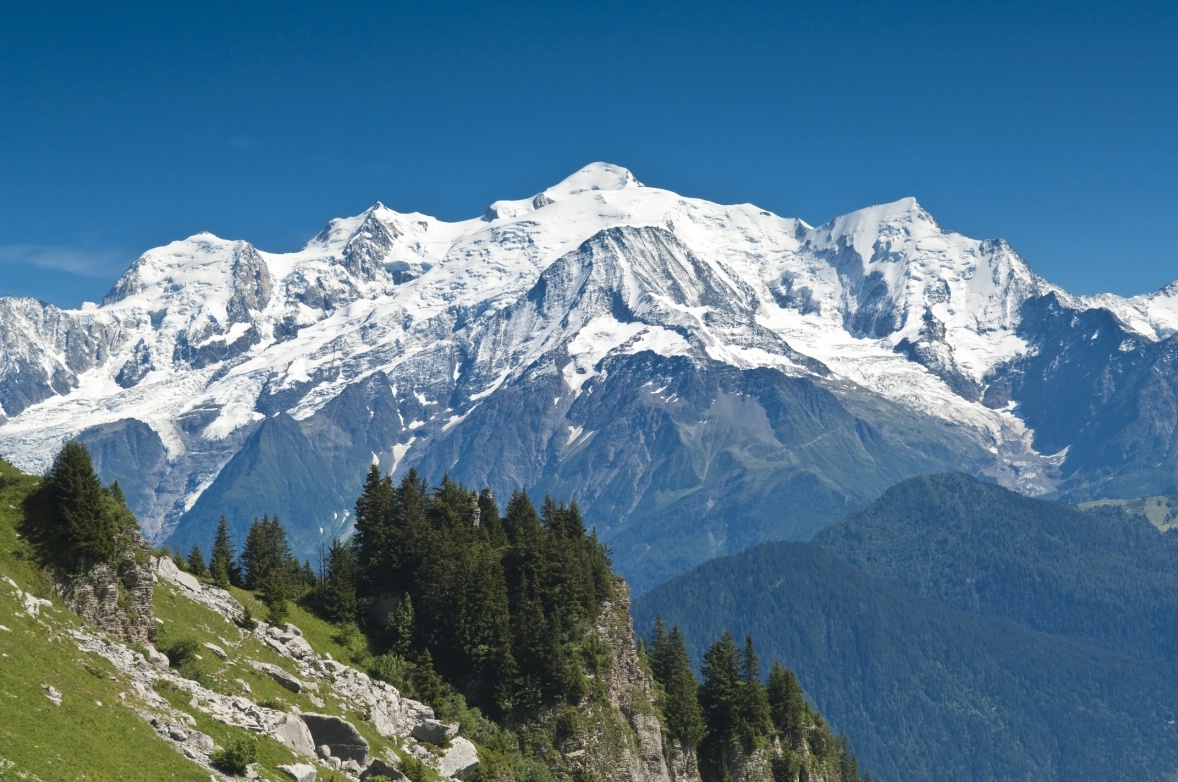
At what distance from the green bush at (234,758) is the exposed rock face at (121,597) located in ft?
35.4

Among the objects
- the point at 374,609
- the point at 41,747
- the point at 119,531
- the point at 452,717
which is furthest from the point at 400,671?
the point at 41,747

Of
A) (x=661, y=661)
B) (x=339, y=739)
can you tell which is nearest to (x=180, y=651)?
(x=339, y=739)

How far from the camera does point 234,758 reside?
54625 mm

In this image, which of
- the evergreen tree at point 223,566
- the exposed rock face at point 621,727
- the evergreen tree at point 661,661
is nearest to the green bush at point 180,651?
the evergreen tree at point 223,566

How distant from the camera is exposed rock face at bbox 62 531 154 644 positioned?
62156 mm

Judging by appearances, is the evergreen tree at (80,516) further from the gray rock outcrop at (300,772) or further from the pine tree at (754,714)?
the pine tree at (754,714)

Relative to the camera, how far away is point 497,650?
301ft

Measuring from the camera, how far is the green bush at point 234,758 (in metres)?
54.5

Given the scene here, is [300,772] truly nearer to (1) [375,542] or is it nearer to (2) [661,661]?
(1) [375,542]

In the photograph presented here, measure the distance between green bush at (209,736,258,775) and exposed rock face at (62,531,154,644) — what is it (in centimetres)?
1078

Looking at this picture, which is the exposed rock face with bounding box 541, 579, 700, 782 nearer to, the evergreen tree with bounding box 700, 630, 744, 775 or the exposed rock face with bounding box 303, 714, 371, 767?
the evergreen tree with bounding box 700, 630, 744, 775

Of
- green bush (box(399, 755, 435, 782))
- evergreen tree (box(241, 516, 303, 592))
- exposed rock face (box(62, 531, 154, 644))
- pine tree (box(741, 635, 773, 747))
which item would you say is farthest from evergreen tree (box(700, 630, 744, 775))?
exposed rock face (box(62, 531, 154, 644))

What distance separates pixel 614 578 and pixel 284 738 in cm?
4582

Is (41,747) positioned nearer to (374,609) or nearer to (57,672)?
(57,672)
